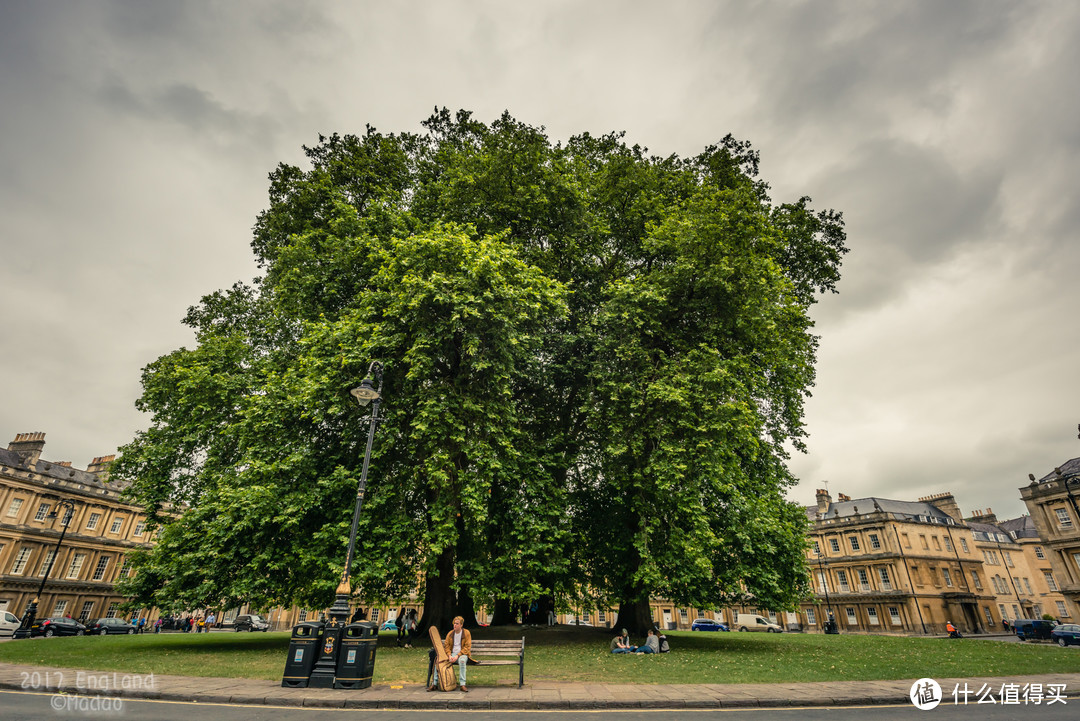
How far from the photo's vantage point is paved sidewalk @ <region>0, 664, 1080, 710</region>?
9312mm

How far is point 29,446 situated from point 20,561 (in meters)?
11.6

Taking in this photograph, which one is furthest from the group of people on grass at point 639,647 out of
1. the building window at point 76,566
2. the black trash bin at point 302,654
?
the building window at point 76,566

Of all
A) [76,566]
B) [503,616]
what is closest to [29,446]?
[76,566]

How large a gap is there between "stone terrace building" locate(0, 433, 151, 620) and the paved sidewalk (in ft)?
146

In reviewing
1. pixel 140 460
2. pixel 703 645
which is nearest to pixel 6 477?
pixel 140 460

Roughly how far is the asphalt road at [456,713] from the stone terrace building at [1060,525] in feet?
176

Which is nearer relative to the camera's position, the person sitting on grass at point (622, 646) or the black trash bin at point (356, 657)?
the black trash bin at point (356, 657)

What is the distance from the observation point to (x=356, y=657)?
414 inches

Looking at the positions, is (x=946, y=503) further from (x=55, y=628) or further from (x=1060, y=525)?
(x=55, y=628)

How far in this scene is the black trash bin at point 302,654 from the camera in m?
10.6

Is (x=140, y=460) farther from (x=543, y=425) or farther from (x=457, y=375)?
(x=543, y=425)

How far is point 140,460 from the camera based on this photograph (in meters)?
21.1

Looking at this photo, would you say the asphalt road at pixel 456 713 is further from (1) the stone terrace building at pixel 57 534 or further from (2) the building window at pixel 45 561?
(2) the building window at pixel 45 561

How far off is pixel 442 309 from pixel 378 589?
985 cm
